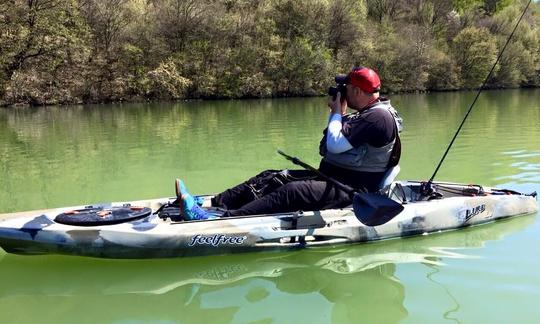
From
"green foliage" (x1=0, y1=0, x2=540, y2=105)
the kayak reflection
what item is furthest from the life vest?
"green foliage" (x1=0, y1=0, x2=540, y2=105)

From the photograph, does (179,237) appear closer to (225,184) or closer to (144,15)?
(225,184)

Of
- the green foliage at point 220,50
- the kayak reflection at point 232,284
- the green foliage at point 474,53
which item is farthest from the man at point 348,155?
the green foliage at point 474,53

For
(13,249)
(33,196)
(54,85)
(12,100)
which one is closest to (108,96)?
(54,85)

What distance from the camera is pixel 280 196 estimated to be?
5.04 m

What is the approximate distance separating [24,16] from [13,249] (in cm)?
3246

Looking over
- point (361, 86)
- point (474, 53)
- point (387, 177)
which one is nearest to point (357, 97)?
point (361, 86)

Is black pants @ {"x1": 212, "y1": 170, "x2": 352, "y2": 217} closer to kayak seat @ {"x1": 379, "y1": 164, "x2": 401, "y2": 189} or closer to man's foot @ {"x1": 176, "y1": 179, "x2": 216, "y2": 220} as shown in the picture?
man's foot @ {"x1": 176, "y1": 179, "x2": 216, "y2": 220}

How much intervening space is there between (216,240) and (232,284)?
52 centimetres

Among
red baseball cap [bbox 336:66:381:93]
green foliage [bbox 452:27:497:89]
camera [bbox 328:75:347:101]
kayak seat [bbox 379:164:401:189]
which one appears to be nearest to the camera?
red baseball cap [bbox 336:66:381:93]

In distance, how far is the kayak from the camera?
4.52 metres

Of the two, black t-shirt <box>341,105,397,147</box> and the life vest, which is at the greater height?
black t-shirt <box>341,105,397,147</box>

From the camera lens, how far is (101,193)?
7992mm

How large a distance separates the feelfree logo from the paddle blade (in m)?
1.16

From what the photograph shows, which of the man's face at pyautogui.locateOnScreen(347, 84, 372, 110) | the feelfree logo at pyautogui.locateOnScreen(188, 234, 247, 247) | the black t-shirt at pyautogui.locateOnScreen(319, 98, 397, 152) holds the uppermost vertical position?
the man's face at pyautogui.locateOnScreen(347, 84, 372, 110)
